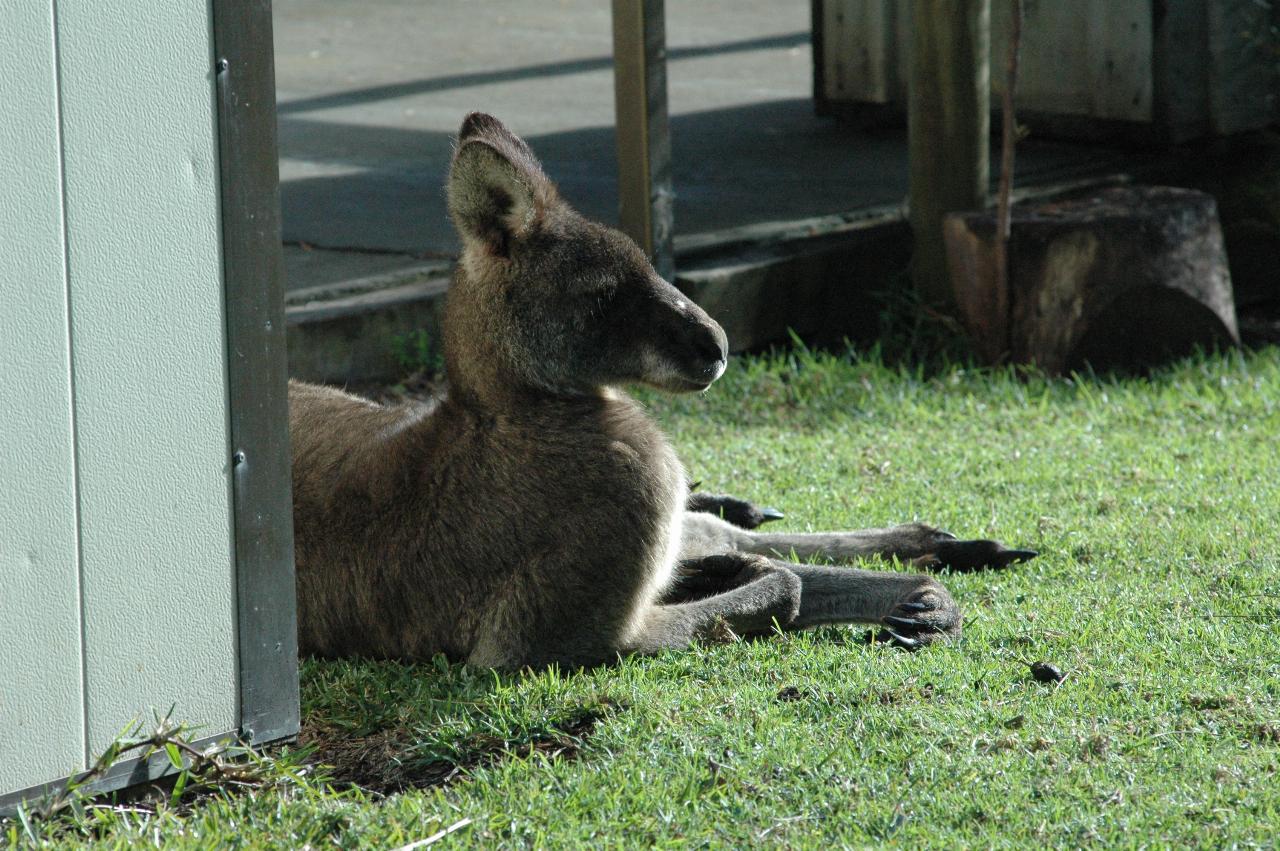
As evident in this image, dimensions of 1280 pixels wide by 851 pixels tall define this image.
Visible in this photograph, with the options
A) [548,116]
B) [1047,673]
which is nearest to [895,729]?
[1047,673]

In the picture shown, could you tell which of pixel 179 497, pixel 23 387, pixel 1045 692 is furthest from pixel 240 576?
pixel 1045 692

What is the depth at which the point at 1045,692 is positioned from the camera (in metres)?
3.88

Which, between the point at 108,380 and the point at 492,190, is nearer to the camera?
the point at 108,380

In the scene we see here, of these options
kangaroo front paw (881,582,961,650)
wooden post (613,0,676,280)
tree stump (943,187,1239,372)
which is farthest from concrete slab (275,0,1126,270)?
kangaroo front paw (881,582,961,650)

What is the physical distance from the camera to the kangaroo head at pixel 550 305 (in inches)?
163

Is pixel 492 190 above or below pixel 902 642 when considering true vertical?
above

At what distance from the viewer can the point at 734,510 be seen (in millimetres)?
5406

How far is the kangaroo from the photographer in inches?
160

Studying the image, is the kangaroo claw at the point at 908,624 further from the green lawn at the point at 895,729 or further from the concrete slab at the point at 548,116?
the concrete slab at the point at 548,116

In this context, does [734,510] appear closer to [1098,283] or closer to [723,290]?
[723,290]

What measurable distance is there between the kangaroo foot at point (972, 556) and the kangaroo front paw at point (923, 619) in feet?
1.71

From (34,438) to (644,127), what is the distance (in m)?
4.46

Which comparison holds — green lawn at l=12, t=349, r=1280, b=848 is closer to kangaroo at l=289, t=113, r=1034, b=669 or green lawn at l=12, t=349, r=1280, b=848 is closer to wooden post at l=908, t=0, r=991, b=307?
kangaroo at l=289, t=113, r=1034, b=669

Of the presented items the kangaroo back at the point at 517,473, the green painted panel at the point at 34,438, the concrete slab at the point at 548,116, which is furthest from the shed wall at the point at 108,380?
the concrete slab at the point at 548,116
